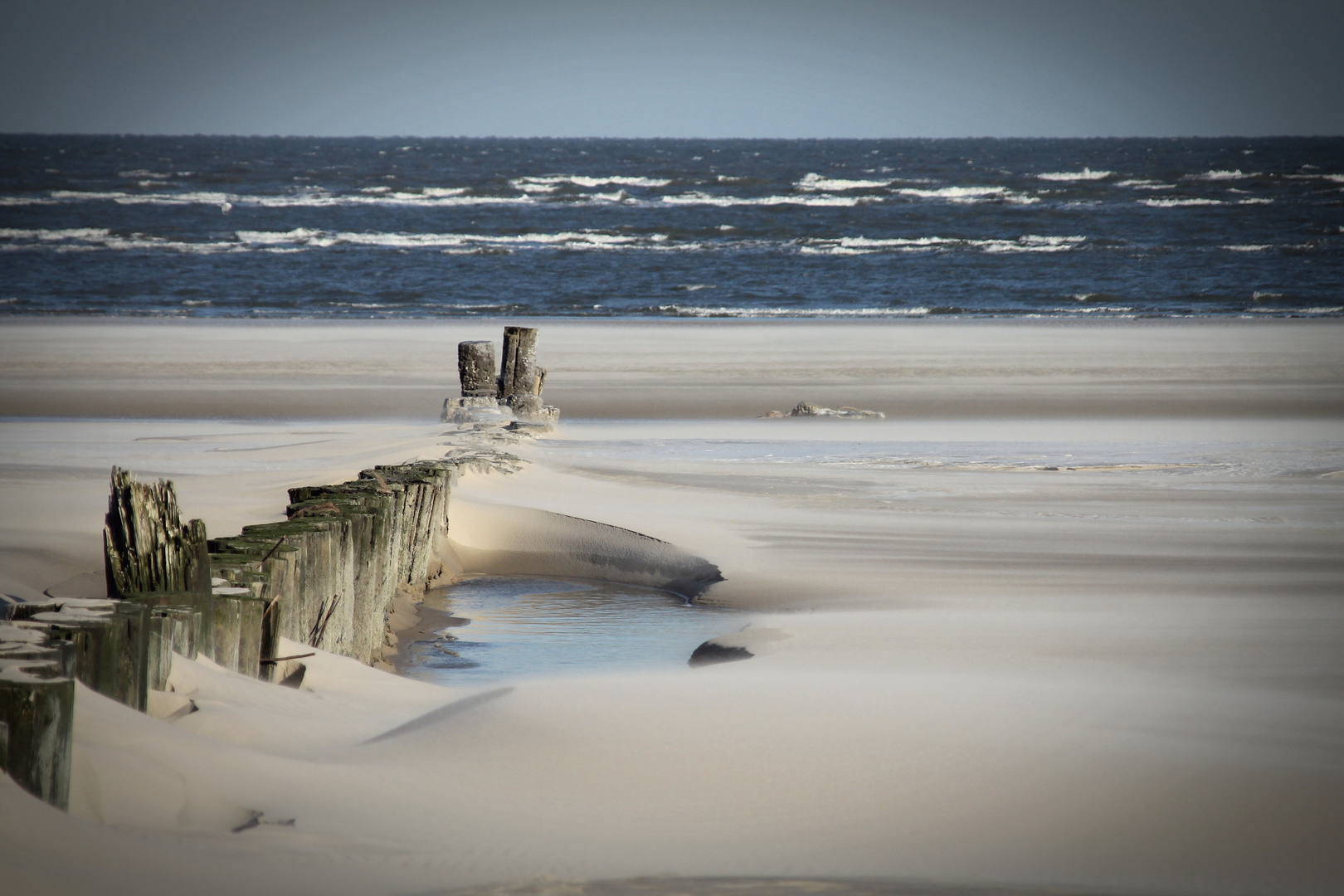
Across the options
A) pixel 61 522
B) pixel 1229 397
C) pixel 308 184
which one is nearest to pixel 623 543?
pixel 61 522

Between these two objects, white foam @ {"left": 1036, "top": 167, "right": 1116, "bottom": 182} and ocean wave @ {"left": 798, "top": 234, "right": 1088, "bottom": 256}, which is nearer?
ocean wave @ {"left": 798, "top": 234, "right": 1088, "bottom": 256}

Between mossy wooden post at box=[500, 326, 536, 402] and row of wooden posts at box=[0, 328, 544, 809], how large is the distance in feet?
15.4

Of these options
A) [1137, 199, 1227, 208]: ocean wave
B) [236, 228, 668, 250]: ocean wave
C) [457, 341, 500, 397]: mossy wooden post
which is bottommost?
[457, 341, 500, 397]: mossy wooden post

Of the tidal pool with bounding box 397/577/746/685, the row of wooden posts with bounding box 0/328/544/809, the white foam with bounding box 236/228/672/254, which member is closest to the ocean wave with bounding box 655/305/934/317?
the white foam with bounding box 236/228/672/254

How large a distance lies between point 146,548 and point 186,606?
0.28 m

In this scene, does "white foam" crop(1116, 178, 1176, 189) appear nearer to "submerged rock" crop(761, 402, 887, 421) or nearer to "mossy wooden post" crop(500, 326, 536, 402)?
"submerged rock" crop(761, 402, 887, 421)

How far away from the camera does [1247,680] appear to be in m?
4.11

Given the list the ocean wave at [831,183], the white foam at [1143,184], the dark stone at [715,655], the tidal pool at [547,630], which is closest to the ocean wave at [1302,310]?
the tidal pool at [547,630]

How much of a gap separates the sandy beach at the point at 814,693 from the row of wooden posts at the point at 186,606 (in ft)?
0.37

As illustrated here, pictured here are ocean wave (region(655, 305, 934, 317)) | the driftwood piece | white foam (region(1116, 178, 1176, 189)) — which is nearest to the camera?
the driftwood piece

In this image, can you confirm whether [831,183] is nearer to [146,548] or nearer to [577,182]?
[577,182]

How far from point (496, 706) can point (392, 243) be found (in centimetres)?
2888

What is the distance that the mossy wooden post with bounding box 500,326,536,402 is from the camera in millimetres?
10477

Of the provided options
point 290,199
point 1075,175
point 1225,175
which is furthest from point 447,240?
point 1225,175
